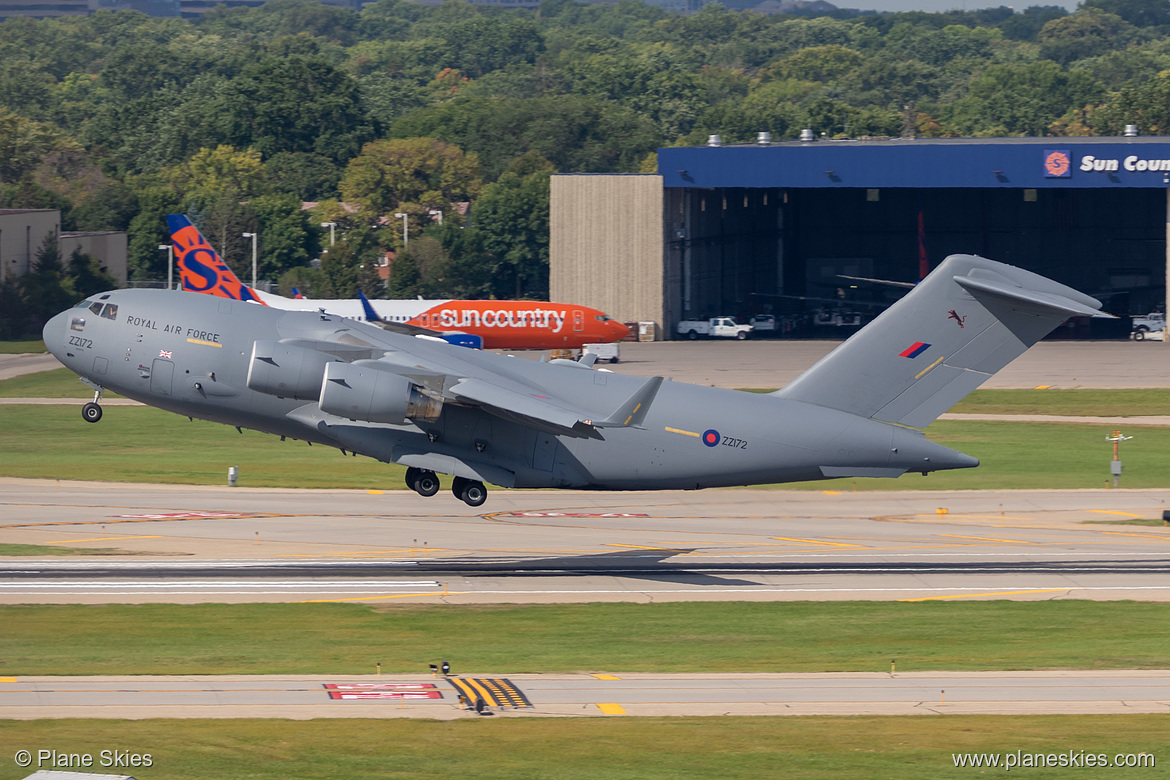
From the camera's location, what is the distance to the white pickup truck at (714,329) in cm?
11431

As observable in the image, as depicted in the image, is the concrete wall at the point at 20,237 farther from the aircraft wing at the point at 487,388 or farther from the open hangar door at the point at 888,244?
the aircraft wing at the point at 487,388

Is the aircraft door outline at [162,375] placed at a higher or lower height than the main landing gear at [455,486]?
higher

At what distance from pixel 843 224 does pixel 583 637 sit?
102242 mm

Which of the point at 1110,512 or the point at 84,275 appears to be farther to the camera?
the point at 84,275

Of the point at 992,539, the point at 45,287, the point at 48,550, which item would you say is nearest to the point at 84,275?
the point at 45,287

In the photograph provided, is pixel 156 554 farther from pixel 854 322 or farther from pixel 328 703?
pixel 854 322

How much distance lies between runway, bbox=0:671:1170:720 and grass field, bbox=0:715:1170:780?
2.05ft

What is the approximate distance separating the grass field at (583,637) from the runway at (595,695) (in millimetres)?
883

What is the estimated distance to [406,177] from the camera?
159 meters

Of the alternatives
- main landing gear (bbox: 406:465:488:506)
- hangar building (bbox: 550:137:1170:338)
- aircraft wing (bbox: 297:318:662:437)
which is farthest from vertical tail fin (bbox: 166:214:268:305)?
aircraft wing (bbox: 297:318:662:437)

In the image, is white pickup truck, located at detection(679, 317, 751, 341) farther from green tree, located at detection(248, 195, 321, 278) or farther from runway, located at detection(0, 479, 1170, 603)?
runway, located at detection(0, 479, 1170, 603)

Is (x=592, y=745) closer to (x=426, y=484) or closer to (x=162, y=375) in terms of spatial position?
(x=426, y=484)

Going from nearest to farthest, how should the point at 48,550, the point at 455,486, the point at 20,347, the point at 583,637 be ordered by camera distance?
the point at 583,637 < the point at 455,486 < the point at 48,550 < the point at 20,347

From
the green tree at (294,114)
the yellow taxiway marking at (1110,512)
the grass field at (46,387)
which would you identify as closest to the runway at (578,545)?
the yellow taxiway marking at (1110,512)
